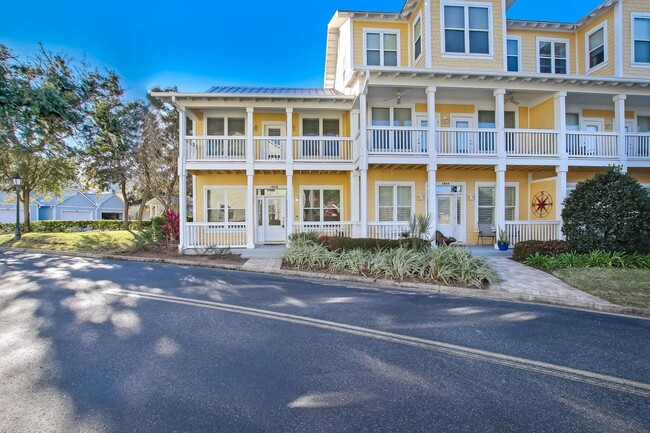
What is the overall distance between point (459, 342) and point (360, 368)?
160 cm

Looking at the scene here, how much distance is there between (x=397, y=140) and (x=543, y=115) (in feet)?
21.3

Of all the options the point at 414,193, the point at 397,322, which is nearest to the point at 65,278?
the point at 397,322

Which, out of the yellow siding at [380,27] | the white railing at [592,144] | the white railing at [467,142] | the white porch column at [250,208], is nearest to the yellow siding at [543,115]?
the white railing at [592,144]

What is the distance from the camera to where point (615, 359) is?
377 cm

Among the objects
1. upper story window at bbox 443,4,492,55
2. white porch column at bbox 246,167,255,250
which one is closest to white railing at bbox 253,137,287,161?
white porch column at bbox 246,167,255,250

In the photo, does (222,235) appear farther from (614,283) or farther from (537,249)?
(614,283)

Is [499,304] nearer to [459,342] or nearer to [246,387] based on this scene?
[459,342]

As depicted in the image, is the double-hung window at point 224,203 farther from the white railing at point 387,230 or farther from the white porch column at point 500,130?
the white porch column at point 500,130

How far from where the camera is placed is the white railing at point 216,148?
12.5m

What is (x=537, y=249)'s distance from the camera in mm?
10148

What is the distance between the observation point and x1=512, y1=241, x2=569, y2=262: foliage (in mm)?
10024

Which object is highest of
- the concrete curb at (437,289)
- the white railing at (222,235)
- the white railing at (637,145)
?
the white railing at (637,145)

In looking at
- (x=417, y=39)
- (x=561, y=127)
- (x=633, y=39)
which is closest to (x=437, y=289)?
(x=561, y=127)

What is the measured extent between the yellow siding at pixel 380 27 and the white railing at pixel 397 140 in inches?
155
